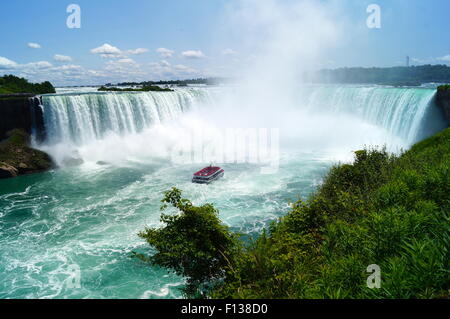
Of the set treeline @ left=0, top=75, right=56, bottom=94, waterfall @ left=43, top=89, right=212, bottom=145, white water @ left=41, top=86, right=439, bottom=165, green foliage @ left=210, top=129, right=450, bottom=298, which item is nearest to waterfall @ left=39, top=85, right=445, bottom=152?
waterfall @ left=43, top=89, right=212, bottom=145

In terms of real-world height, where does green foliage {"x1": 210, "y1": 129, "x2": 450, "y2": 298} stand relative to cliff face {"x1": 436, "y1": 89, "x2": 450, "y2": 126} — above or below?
below

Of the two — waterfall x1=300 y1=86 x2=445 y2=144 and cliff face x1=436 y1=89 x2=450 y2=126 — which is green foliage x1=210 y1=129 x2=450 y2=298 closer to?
cliff face x1=436 y1=89 x2=450 y2=126

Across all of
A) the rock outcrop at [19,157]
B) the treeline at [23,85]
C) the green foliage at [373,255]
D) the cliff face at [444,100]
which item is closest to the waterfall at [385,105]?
the cliff face at [444,100]

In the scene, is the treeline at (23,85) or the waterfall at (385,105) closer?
the waterfall at (385,105)

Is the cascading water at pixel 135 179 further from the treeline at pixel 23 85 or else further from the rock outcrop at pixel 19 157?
the treeline at pixel 23 85
